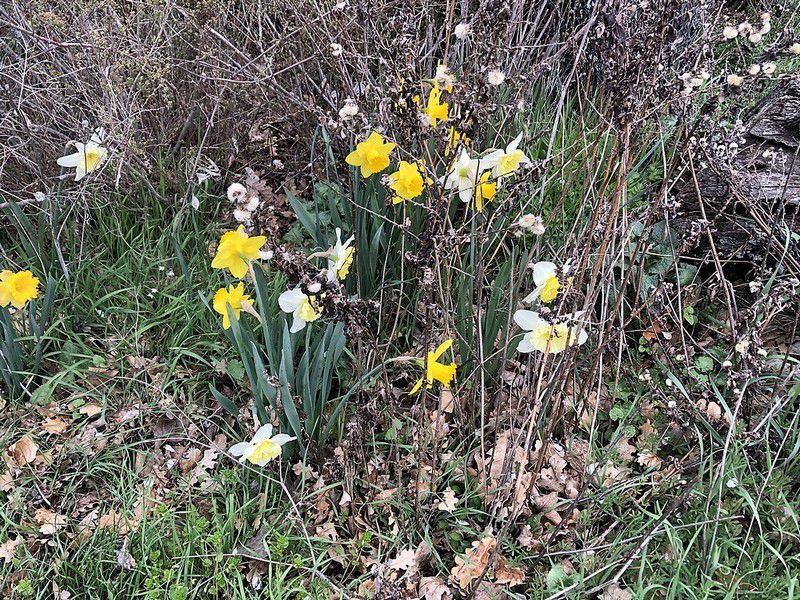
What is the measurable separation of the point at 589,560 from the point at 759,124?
1.89 metres

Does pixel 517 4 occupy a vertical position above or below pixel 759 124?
above

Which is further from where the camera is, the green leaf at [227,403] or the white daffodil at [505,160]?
the green leaf at [227,403]

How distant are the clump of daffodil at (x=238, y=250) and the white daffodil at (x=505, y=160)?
0.69 meters

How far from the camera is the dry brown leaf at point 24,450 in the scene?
220cm

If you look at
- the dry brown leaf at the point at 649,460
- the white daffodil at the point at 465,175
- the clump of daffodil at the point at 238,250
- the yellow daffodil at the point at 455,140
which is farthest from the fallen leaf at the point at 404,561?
the yellow daffodil at the point at 455,140

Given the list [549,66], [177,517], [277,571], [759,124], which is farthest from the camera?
[549,66]

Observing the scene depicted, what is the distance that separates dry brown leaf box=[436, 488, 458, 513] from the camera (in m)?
1.96

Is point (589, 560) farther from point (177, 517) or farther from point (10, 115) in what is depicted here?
point (10, 115)

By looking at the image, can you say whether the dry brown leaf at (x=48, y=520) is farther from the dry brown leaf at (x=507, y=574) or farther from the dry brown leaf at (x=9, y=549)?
the dry brown leaf at (x=507, y=574)

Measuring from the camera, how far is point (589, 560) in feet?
6.07

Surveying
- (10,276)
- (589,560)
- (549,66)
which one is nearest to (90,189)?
(10,276)

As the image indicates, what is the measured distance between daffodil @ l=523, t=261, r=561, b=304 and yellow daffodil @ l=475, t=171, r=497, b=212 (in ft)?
0.76

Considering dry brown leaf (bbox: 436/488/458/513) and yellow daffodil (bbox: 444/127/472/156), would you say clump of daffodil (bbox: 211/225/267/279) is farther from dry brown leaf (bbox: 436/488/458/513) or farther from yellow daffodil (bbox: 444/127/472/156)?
dry brown leaf (bbox: 436/488/458/513)

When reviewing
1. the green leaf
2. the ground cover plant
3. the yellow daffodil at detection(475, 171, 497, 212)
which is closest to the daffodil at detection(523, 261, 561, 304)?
the ground cover plant
